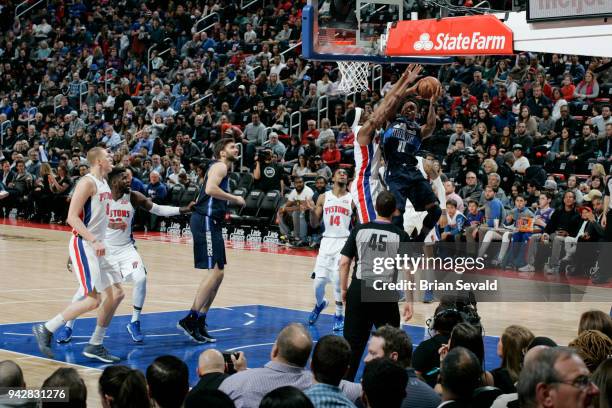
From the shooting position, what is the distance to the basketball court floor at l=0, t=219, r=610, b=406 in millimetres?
9625

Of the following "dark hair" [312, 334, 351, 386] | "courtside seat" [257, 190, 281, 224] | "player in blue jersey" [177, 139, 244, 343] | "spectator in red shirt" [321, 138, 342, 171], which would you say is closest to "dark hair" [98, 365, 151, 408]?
"dark hair" [312, 334, 351, 386]

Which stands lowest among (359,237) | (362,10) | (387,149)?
(359,237)

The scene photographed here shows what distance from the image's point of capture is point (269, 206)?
20609 mm

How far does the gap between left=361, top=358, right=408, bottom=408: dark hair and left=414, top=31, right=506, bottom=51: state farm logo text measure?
14.6 feet

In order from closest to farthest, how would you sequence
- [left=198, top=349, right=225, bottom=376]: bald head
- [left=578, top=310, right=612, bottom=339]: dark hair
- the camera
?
1. [left=198, top=349, right=225, bottom=376]: bald head
2. the camera
3. [left=578, top=310, right=612, bottom=339]: dark hair

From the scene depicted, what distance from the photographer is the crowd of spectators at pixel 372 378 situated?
3.64 m

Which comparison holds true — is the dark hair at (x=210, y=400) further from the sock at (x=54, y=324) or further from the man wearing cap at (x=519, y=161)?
the man wearing cap at (x=519, y=161)

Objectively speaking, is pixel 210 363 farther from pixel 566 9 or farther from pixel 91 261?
pixel 91 261

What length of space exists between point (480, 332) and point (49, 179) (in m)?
18.8

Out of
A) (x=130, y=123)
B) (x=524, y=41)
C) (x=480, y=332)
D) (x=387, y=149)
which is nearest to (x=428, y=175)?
(x=387, y=149)

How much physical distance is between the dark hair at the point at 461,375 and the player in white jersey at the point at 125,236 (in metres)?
5.77

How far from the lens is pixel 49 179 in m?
23.1

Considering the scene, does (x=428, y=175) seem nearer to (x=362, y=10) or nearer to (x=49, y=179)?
(x=362, y=10)

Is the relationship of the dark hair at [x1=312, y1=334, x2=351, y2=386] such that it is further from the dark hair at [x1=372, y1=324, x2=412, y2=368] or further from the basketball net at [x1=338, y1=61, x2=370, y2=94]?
the basketball net at [x1=338, y1=61, x2=370, y2=94]
